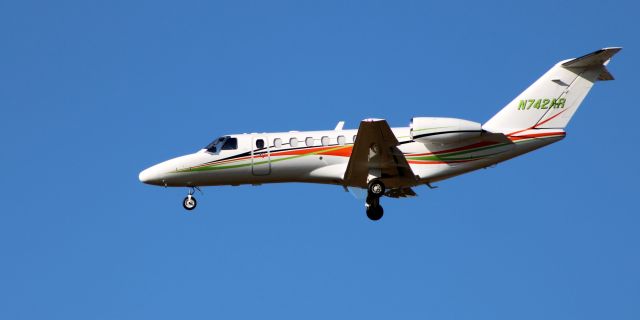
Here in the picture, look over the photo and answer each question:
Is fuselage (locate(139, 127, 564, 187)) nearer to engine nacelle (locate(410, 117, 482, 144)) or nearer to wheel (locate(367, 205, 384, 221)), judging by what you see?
engine nacelle (locate(410, 117, 482, 144))

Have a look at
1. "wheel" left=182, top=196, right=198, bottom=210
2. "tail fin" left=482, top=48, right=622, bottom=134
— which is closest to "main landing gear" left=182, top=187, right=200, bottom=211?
"wheel" left=182, top=196, right=198, bottom=210

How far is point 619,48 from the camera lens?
31547 mm

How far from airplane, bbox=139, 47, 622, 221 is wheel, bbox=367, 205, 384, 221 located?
0.10 ft

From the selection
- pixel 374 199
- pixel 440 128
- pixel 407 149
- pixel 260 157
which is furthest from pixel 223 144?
pixel 440 128

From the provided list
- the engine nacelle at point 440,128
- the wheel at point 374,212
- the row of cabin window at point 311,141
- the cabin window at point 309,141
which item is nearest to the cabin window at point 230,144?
the row of cabin window at point 311,141

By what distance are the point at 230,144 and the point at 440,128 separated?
673 cm

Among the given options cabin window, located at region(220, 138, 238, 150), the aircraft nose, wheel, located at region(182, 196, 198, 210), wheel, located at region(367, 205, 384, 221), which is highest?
cabin window, located at region(220, 138, 238, 150)

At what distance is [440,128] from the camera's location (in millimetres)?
31547

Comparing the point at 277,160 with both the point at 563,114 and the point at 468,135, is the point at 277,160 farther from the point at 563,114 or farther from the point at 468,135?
the point at 563,114

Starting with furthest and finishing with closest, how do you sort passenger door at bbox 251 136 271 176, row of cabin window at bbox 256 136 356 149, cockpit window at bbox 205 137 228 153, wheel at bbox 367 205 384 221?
cockpit window at bbox 205 137 228 153 → wheel at bbox 367 205 384 221 → passenger door at bbox 251 136 271 176 → row of cabin window at bbox 256 136 356 149

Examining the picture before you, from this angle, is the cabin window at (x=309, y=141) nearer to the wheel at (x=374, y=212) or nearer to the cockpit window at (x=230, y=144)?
the cockpit window at (x=230, y=144)

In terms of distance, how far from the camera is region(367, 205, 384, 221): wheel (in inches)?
1323

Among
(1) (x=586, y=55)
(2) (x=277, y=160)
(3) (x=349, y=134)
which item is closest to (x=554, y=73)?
(1) (x=586, y=55)

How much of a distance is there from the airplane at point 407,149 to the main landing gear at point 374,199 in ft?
0.10
